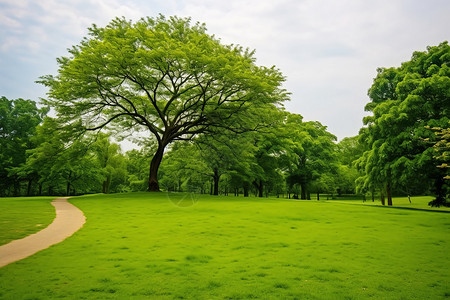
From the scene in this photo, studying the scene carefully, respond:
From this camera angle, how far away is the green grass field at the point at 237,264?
4641mm

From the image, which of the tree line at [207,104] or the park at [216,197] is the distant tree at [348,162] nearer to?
the park at [216,197]

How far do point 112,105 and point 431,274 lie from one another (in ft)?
82.0

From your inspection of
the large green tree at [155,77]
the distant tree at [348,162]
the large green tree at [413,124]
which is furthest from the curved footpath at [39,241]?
the distant tree at [348,162]

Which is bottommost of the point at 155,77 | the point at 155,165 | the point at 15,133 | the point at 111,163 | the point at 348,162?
the point at 155,165

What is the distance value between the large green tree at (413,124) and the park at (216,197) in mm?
111

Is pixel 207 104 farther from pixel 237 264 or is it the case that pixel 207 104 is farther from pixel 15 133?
pixel 15 133

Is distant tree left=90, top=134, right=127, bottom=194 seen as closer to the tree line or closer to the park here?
the park

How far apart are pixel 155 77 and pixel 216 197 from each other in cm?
1282

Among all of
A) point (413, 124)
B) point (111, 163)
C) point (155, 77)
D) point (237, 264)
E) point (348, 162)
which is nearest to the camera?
point (237, 264)

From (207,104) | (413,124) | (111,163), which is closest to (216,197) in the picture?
(207,104)

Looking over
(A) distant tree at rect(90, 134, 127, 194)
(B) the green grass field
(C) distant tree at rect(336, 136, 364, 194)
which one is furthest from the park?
(A) distant tree at rect(90, 134, 127, 194)

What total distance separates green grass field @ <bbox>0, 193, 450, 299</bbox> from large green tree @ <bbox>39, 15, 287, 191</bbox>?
544 inches

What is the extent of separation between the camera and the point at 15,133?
39.4 m

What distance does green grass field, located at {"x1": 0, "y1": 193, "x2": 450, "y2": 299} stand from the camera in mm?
4641
